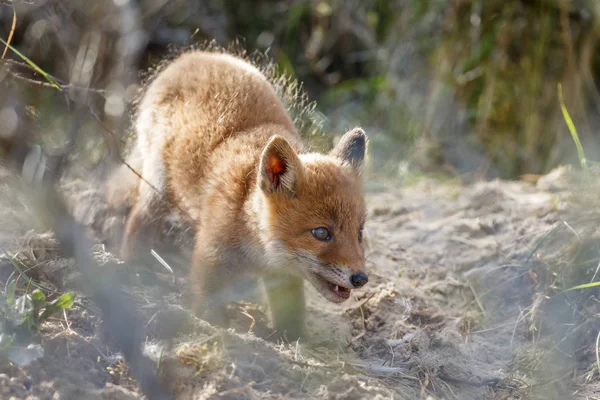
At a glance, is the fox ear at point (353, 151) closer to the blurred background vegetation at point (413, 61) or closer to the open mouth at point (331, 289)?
the open mouth at point (331, 289)

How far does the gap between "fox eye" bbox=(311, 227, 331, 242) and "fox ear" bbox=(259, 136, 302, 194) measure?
322mm

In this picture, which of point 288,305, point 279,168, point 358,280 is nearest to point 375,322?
point 288,305

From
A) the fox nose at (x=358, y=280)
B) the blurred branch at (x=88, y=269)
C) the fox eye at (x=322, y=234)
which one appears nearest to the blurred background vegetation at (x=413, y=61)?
the blurred branch at (x=88, y=269)

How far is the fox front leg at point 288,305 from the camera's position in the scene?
488cm

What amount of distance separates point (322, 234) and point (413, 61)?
5601mm

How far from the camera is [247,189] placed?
4852 millimetres

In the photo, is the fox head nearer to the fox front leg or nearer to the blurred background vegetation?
the fox front leg

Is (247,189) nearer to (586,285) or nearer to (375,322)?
(375,322)

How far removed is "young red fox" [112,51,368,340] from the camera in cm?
452

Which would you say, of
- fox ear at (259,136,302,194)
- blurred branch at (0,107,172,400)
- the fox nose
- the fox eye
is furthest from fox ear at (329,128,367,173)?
blurred branch at (0,107,172,400)

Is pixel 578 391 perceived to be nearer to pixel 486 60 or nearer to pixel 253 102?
pixel 253 102

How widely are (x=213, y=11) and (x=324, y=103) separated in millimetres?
2252

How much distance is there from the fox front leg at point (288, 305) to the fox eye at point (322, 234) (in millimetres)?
503

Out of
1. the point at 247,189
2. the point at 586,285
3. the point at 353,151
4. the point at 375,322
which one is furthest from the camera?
the point at 353,151
